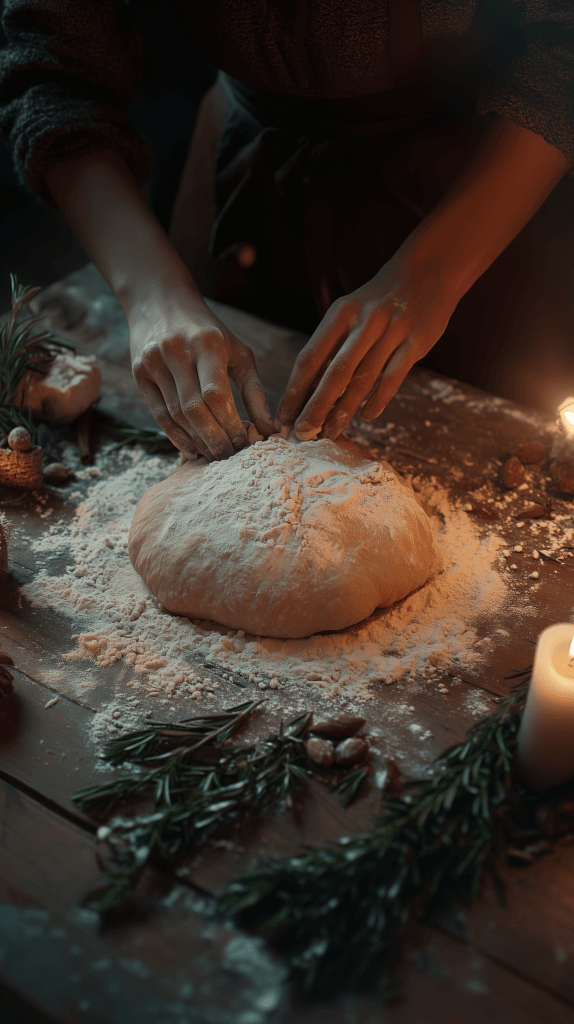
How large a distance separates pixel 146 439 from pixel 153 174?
167cm

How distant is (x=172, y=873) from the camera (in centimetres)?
97

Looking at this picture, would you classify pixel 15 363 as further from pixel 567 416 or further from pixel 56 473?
pixel 567 416

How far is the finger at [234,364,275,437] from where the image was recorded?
1546 mm

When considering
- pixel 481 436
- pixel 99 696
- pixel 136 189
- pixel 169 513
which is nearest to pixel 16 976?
pixel 99 696

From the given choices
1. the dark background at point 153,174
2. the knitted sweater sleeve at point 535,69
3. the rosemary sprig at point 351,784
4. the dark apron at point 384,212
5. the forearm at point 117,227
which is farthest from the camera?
the dark background at point 153,174

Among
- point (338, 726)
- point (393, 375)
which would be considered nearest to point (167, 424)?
point (393, 375)

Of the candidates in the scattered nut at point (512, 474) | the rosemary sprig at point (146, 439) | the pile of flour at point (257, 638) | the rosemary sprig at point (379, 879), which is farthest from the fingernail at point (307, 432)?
the rosemary sprig at point (379, 879)

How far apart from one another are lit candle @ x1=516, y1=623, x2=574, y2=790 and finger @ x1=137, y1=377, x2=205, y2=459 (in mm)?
862

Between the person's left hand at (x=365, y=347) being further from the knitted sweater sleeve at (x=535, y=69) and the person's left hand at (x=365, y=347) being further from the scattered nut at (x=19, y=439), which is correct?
the scattered nut at (x=19, y=439)

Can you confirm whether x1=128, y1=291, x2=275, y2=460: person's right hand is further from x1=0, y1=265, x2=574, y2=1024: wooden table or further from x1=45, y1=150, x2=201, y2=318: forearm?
x1=0, y1=265, x2=574, y2=1024: wooden table

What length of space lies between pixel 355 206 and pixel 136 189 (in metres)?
0.63

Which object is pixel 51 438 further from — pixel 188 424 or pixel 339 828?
pixel 339 828

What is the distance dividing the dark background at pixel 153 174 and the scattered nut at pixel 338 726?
6.30ft

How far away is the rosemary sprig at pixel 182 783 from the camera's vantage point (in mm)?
985
